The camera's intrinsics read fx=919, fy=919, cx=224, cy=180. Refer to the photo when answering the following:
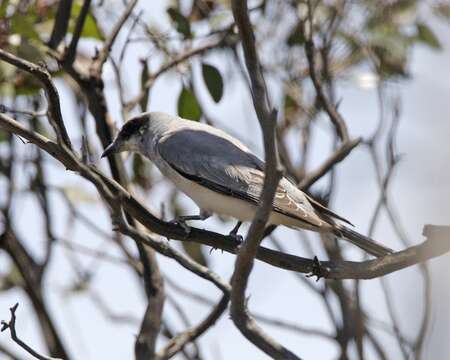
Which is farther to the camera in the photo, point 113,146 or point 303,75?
point 303,75

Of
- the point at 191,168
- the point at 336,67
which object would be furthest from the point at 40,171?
the point at 336,67

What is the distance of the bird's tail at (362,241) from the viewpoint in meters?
3.91

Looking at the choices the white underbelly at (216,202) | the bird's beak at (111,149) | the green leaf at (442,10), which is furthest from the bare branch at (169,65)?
the green leaf at (442,10)

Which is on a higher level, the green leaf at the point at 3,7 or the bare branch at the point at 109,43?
the bare branch at the point at 109,43

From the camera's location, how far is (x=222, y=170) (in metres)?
4.80

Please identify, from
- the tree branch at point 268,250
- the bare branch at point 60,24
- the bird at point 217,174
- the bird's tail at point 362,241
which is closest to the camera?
the tree branch at point 268,250

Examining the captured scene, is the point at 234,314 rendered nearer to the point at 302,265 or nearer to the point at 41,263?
the point at 302,265

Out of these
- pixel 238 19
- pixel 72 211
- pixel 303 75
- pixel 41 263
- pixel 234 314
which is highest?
pixel 303 75

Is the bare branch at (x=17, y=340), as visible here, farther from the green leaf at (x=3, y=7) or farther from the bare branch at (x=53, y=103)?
the green leaf at (x=3, y=7)

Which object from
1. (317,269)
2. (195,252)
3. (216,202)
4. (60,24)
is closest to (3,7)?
(60,24)

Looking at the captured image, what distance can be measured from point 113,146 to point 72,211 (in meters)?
0.98

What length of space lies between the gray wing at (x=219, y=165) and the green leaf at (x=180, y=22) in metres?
0.59

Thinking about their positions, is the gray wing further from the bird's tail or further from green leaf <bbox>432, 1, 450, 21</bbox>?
green leaf <bbox>432, 1, 450, 21</bbox>

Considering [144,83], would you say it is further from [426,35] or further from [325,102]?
[426,35]
